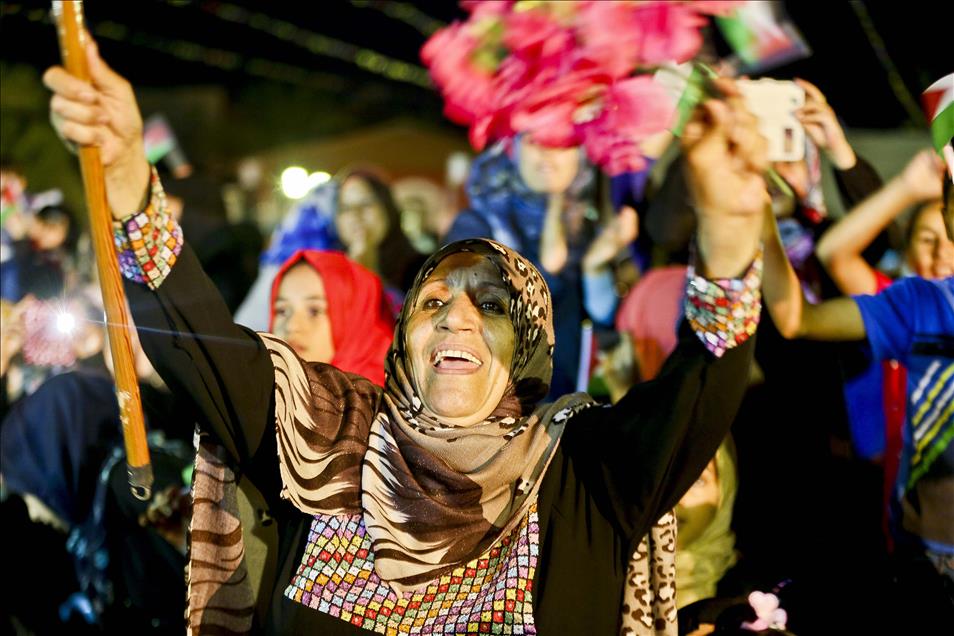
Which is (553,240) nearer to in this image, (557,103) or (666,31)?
(557,103)

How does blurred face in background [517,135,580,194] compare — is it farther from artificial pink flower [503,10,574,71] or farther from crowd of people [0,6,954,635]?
artificial pink flower [503,10,574,71]

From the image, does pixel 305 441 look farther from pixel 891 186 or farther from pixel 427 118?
pixel 427 118

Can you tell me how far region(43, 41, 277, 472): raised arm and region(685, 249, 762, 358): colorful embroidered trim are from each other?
36.8 inches

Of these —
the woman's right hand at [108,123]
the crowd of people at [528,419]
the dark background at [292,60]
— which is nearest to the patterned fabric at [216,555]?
the crowd of people at [528,419]

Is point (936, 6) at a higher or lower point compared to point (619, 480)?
higher

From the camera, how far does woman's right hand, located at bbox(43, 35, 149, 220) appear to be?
6.06 ft

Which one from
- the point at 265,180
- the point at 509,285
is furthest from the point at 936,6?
the point at 265,180

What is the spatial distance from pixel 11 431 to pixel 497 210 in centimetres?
215

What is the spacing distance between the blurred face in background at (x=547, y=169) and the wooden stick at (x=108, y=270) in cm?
282

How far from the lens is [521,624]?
2.21 metres

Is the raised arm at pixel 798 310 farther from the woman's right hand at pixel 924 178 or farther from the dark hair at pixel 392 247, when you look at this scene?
the dark hair at pixel 392 247

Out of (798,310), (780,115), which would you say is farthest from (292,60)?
(798,310)

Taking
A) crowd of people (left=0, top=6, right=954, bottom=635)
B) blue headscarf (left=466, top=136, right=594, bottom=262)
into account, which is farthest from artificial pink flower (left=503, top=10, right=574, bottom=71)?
blue headscarf (left=466, top=136, right=594, bottom=262)

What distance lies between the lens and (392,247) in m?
5.39
